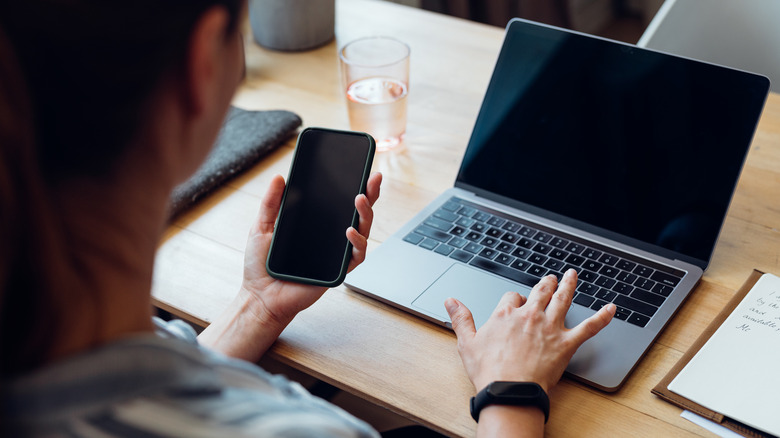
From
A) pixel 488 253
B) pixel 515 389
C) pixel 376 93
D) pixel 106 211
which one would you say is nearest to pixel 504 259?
pixel 488 253

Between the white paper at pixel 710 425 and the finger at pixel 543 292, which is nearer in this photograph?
the white paper at pixel 710 425

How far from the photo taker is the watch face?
2.24 ft

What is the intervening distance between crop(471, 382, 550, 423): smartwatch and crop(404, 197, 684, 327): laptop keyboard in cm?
16

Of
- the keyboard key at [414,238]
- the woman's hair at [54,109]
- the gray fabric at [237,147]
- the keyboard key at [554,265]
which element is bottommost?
Result: the gray fabric at [237,147]

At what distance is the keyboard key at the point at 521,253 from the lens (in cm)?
90

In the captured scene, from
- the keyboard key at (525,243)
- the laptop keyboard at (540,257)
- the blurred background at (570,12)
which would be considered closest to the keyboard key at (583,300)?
the laptop keyboard at (540,257)

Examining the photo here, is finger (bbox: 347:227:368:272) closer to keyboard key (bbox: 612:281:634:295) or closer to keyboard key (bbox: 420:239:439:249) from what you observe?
keyboard key (bbox: 420:239:439:249)

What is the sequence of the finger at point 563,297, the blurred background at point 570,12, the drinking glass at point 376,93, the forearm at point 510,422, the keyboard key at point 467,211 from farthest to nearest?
the blurred background at point 570,12 < the drinking glass at point 376,93 < the keyboard key at point 467,211 < the finger at point 563,297 < the forearm at point 510,422

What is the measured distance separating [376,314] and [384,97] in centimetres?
43

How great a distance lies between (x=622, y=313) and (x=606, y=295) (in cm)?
3

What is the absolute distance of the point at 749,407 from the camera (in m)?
0.68

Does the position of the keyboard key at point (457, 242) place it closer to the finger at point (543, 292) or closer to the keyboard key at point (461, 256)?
the keyboard key at point (461, 256)

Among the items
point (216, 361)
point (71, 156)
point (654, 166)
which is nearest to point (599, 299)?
point (654, 166)

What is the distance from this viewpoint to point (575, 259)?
0.88m
